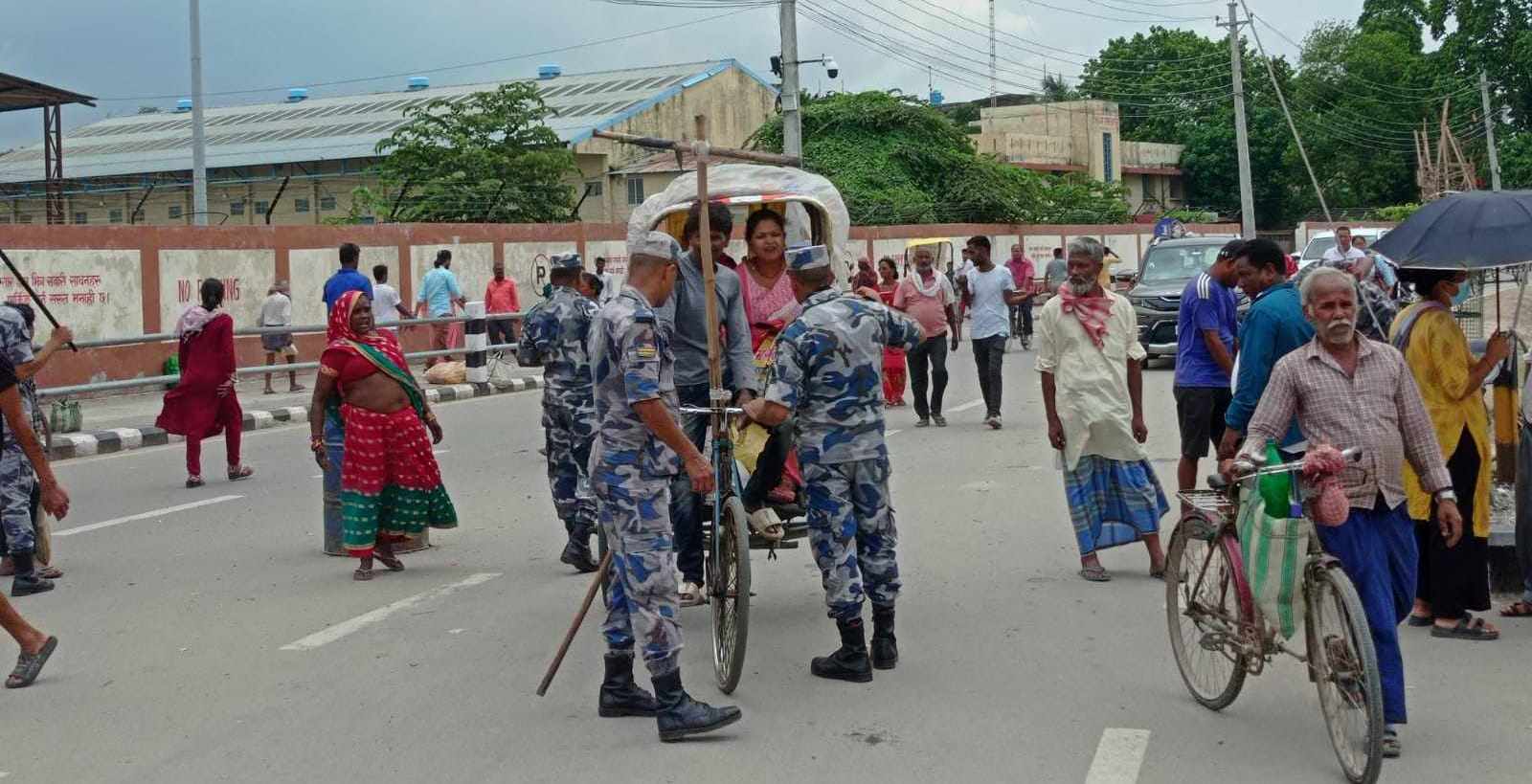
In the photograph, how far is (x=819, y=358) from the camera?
6777 mm

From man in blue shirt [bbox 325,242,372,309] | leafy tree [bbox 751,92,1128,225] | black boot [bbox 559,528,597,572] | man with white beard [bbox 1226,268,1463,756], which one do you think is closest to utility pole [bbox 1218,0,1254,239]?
leafy tree [bbox 751,92,1128,225]

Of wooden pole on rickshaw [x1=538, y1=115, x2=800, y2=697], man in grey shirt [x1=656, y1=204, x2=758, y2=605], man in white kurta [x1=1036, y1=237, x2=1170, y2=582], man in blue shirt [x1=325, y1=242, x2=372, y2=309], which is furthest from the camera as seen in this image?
man in blue shirt [x1=325, y1=242, x2=372, y2=309]

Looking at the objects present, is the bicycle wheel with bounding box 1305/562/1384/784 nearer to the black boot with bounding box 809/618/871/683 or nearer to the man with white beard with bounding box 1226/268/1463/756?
the man with white beard with bounding box 1226/268/1463/756

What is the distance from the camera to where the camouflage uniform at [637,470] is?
6.02 m

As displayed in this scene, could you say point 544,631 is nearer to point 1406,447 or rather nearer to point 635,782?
point 635,782

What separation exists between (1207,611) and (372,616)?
13.8 feet

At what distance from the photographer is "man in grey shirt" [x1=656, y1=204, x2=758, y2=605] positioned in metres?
7.73

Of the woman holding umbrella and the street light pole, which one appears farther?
the street light pole

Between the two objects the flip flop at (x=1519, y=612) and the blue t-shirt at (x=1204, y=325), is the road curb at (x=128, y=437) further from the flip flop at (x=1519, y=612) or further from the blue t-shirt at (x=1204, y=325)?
the flip flop at (x=1519, y=612)

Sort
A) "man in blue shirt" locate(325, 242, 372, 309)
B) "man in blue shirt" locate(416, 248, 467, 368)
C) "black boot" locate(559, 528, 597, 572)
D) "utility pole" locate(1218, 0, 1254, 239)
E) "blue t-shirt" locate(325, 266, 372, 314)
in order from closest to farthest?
"black boot" locate(559, 528, 597, 572), "man in blue shirt" locate(325, 242, 372, 309), "blue t-shirt" locate(325, 266, 372, 314), "man in blue shirt" locate(416, 248, 467, 368), "utility pole" locate(1218, 0, 1254, 239)

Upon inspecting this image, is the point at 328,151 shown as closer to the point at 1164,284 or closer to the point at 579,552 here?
the point at 1164,284

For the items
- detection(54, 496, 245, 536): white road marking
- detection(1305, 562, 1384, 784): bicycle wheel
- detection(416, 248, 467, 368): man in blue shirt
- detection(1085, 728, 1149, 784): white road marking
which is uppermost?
detection(416, 248, 467, 368): man in blue shirt

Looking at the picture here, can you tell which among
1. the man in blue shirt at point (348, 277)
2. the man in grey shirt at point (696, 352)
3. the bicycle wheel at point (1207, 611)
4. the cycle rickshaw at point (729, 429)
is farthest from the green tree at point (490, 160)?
the bicycle wheel at point (1207, 611)

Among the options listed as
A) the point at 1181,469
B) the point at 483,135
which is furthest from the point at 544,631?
the point at 483,135
